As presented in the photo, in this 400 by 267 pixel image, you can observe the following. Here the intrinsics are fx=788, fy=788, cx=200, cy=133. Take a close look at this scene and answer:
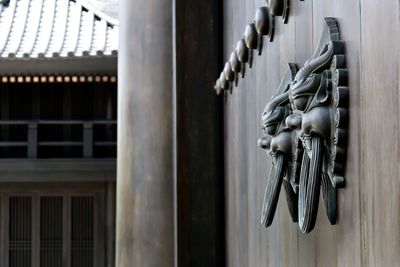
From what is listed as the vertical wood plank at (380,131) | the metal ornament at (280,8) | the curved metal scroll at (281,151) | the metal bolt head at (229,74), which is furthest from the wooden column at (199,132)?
the vertical wood plank at (380,131)

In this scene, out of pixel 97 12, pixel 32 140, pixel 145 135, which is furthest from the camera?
pixel 97 12

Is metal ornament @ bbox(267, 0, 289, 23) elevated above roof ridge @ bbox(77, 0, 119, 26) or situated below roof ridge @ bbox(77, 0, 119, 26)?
below

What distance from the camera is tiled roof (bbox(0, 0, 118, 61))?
26.3ft

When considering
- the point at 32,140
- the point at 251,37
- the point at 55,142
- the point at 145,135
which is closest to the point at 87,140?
the point at 55,142

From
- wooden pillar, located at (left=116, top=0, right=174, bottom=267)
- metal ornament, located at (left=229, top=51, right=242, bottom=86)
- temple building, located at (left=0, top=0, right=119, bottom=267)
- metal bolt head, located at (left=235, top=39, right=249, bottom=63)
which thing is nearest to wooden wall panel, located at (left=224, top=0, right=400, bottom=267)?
metal bolt head, located at (left=235, top=39, right=249, bottom=63)

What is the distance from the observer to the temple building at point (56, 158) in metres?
8.29

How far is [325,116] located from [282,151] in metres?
0.22

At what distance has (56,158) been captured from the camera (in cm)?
846

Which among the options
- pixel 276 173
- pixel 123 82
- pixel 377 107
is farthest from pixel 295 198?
pixel 123 82

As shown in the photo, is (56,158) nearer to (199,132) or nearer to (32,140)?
(32,140)

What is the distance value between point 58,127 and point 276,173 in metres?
7.80

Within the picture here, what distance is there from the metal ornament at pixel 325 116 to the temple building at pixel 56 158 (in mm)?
7415

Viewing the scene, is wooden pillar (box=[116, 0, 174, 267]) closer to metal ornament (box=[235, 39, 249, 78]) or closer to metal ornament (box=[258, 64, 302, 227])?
metal ornament (box=[235, 39, 249, 78])

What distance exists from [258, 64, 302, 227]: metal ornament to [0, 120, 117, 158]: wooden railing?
7.37 meters
